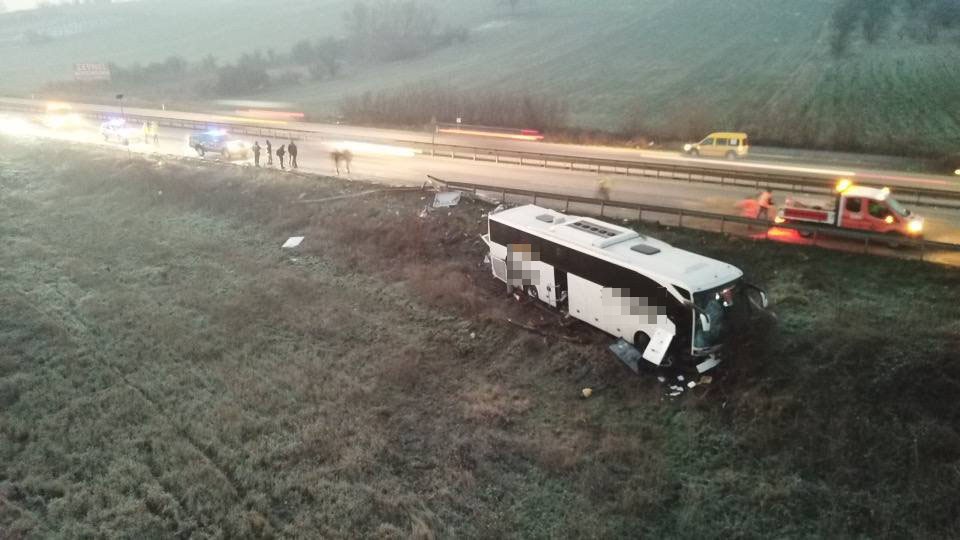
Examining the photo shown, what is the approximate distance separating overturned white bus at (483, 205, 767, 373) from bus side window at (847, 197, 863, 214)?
16.1 ft

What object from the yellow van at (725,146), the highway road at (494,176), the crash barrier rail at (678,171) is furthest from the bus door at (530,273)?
the yellow van at (725,146)

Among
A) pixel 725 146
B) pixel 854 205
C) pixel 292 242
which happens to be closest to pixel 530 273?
pixel 854 205

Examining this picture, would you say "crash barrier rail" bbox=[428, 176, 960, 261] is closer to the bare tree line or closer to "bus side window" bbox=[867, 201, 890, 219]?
"bus side window" bbox=[867, 201, 890, 219]

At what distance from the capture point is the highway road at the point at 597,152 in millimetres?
25734

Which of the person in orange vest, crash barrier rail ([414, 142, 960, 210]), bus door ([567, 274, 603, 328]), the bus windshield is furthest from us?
crash barrier rail ([414, 142, 960, 210])

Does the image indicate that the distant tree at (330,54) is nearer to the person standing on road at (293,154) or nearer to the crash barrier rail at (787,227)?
the person standing on road at (293,154)

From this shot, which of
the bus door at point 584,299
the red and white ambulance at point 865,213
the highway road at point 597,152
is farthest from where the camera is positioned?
the highway road at point 597,152

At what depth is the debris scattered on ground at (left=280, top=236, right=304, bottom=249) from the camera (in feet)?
82.4

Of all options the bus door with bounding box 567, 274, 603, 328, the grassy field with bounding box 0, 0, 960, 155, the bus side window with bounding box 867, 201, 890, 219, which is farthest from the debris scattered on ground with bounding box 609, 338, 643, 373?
the grassy field with bounding box 0, 0, 960, 155

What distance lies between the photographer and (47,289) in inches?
859

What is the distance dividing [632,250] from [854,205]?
23.0 ft

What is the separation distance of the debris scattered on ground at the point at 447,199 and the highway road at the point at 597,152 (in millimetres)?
8486

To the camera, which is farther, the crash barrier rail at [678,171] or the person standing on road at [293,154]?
the person standing on road at [293,154]

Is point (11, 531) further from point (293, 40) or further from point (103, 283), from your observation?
point (293, 40)
